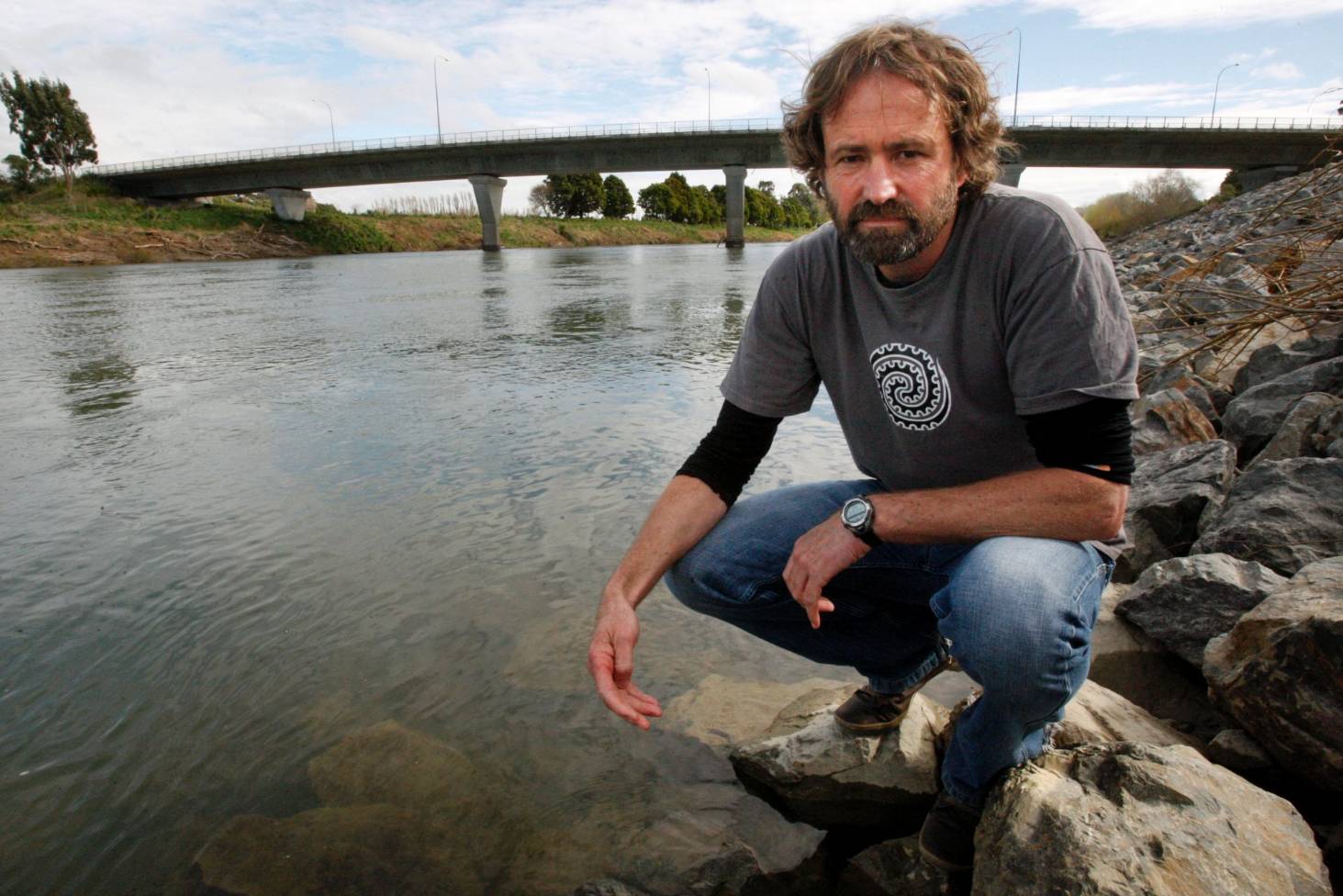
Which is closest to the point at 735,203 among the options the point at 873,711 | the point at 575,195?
the point at 575,195

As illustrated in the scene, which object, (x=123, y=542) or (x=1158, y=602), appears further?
(x=123, y=542)


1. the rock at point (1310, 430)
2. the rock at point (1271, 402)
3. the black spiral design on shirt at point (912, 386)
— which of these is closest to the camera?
the black spiral design on shirt at point (912, 386)

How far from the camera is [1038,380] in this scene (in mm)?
1715

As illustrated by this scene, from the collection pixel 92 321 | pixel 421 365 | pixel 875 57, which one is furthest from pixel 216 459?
pixel 92 321

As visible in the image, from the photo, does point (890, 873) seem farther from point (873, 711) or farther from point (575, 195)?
point (575, 195)

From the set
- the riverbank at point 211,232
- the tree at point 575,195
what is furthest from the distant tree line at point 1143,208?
the tree at point 575,195

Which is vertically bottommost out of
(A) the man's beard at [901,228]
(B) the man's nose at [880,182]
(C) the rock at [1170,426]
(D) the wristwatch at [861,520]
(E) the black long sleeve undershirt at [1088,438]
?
(C) the rock at [1170,426]

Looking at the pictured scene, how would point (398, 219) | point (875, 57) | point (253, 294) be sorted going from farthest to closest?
point (398, 219) < point (253, 294) < point (875, 57)

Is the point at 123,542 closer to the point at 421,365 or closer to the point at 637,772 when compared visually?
the point at 637,772

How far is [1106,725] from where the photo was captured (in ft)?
6.26

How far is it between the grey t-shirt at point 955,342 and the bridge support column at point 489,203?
44703 millimetres

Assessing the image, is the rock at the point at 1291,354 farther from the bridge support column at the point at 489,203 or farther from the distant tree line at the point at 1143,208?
the bridge support column at the point at 489,203

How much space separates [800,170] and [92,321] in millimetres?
12865

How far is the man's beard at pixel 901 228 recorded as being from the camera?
6.16ft
